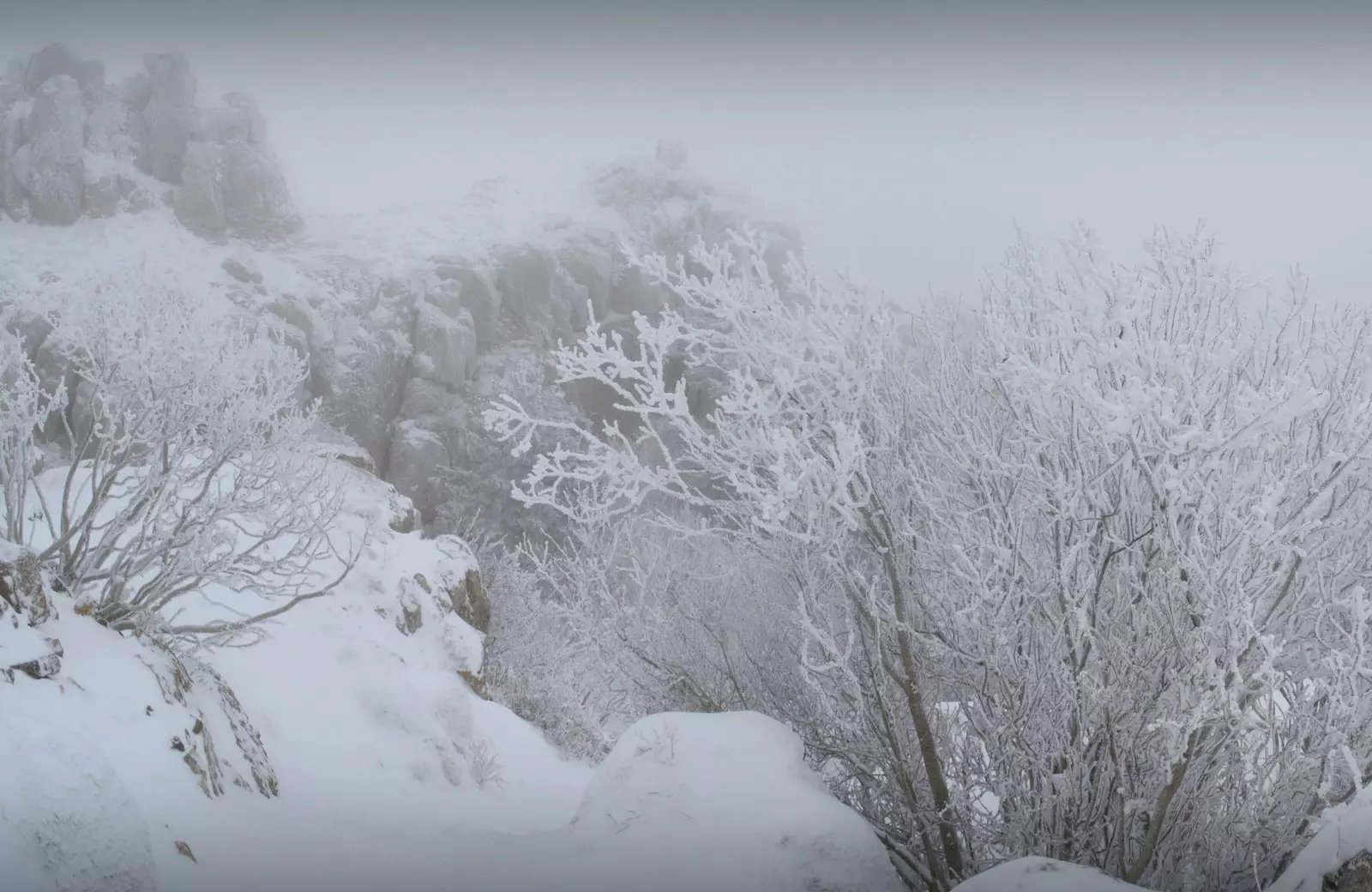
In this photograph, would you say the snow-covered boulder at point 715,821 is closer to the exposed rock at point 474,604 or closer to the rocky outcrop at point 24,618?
the rocky outcrop at point 24,618

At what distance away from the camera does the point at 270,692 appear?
25.1 ft

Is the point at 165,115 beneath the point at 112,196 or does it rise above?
above

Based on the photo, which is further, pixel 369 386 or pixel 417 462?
pixel 369 386

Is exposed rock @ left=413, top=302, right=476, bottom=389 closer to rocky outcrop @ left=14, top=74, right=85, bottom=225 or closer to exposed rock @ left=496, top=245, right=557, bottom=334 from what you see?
exposed rock @ left=496, top=245, right=557, bottom=334

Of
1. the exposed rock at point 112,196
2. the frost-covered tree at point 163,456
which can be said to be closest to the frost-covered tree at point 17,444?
the frost-covered tree at point 163,456

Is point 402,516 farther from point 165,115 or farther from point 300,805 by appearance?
point 165,115

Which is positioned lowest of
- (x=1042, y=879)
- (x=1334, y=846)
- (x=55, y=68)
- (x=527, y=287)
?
(x=527, y=287)

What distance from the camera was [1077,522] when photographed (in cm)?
377

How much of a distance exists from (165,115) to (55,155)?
4691mm

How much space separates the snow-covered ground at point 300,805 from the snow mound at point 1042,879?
0.72 m

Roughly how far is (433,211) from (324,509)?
127ft

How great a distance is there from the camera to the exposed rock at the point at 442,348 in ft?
104

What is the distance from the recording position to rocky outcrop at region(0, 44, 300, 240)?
28.9 metres

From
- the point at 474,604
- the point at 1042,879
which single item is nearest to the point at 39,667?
the point at 1042,879
